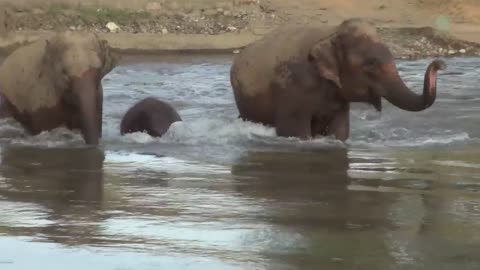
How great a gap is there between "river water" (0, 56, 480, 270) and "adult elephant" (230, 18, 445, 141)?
1.00 feet

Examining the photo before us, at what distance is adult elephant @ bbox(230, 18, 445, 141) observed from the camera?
11461 mm

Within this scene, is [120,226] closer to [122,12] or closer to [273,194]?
[273,194]

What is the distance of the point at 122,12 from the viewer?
30406 mm

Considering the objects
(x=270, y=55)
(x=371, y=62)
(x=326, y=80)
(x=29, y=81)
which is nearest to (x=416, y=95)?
(x=371, y=62)

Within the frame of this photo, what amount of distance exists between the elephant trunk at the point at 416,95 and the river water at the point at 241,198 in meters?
0.45

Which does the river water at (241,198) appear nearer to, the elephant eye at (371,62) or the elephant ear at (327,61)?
the elephant ear at (327,61)

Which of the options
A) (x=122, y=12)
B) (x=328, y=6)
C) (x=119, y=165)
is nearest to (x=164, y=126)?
(x=119, y=165)

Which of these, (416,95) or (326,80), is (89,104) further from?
(416,95)

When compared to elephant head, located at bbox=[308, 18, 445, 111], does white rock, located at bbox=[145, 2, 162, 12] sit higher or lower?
lower

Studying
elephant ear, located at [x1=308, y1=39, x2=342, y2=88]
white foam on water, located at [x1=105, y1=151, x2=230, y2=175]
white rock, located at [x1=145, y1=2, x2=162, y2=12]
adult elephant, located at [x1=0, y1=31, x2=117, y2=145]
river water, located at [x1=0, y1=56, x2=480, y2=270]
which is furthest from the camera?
white rock, located at [x1=145, y1=2, x2=162, y2=12]

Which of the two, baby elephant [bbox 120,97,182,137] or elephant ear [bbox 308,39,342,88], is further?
baby elephant [bbox 120,97,182,137]

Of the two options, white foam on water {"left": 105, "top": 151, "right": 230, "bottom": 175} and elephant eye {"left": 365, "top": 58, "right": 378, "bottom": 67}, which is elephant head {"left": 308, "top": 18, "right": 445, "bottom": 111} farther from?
white foam on water {"left": 105, "top": 151, "right": 230, "bottom": 175}

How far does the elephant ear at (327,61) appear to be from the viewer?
1155 cm

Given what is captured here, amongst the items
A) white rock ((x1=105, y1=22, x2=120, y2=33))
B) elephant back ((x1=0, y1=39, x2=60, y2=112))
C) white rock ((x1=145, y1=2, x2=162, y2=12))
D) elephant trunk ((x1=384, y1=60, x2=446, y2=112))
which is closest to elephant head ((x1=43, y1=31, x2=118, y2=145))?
elephant back ((x1=0, y1=39, x2=60, y2=112))
